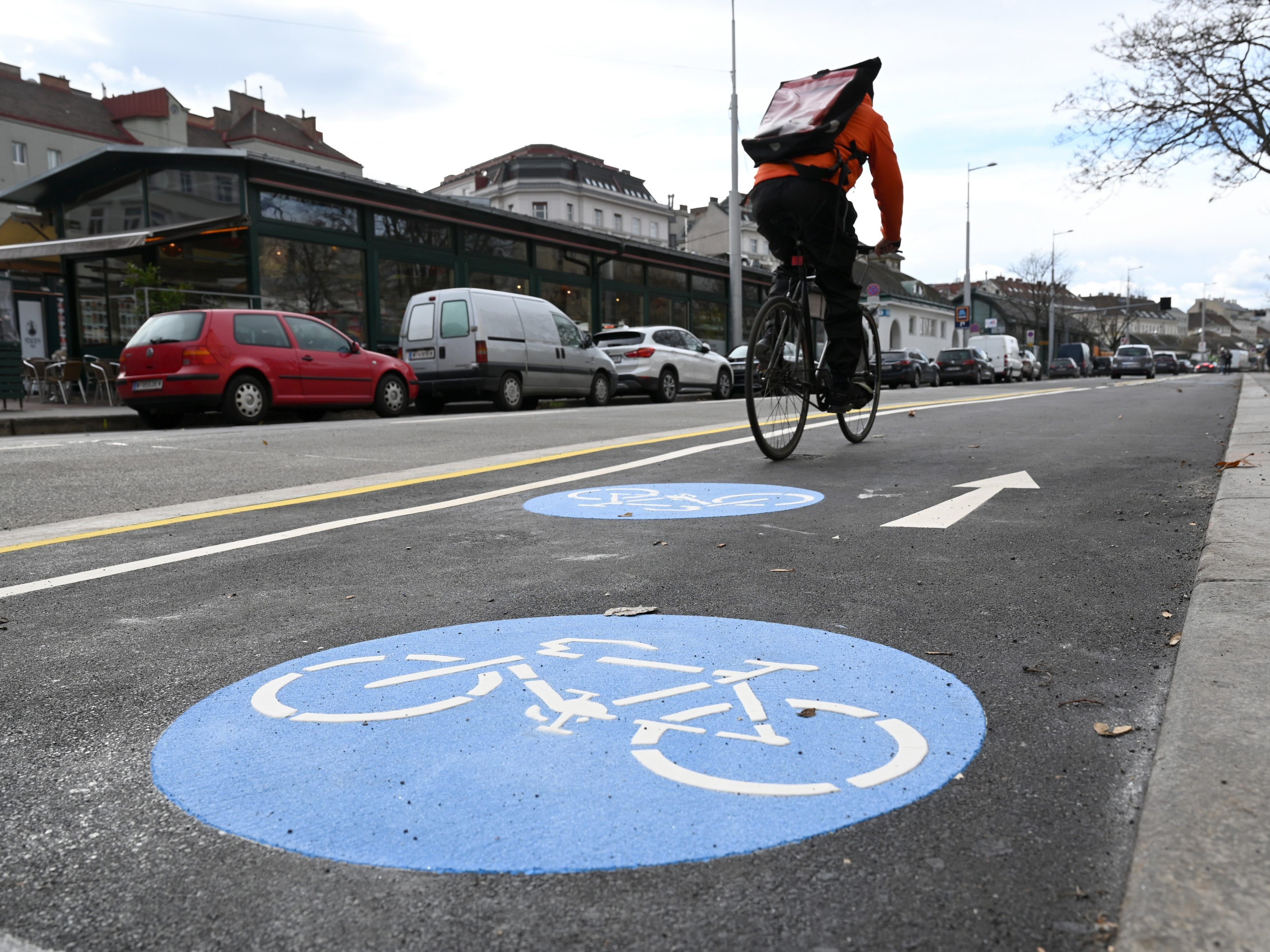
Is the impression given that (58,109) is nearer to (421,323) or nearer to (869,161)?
(421,323)

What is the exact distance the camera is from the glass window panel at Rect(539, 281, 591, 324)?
28.9m

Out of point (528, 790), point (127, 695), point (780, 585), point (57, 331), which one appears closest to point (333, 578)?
point (127, 695)

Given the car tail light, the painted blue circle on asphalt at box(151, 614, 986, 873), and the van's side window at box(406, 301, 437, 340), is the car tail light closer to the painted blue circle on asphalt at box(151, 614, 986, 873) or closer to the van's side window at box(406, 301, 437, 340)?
the van's side window at box(406, 301, 437, 340)

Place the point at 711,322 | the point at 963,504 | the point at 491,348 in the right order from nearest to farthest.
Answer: the point at 963,504
the point at 491,348
the point at 711,322

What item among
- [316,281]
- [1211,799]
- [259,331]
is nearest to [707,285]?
[316,281]

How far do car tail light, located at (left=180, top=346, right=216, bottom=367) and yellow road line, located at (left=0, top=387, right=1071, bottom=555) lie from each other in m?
6.96

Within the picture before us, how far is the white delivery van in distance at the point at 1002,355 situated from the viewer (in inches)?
1743

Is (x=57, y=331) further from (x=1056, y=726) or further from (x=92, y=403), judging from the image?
(x=1056, y=726)

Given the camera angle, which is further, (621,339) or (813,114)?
(621,339)

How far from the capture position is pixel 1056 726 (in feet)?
6.68

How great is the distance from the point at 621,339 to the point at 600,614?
17.7 metres

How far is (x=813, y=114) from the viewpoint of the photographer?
5.84m

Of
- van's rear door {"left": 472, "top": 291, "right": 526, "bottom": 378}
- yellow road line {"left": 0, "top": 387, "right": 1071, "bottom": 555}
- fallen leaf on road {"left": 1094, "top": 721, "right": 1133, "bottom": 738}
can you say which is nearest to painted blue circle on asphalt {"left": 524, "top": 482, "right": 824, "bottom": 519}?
yellow road line {"left": 0, "top": 387, "right": 1071, "bottom": 555}

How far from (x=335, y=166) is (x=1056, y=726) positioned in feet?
225
